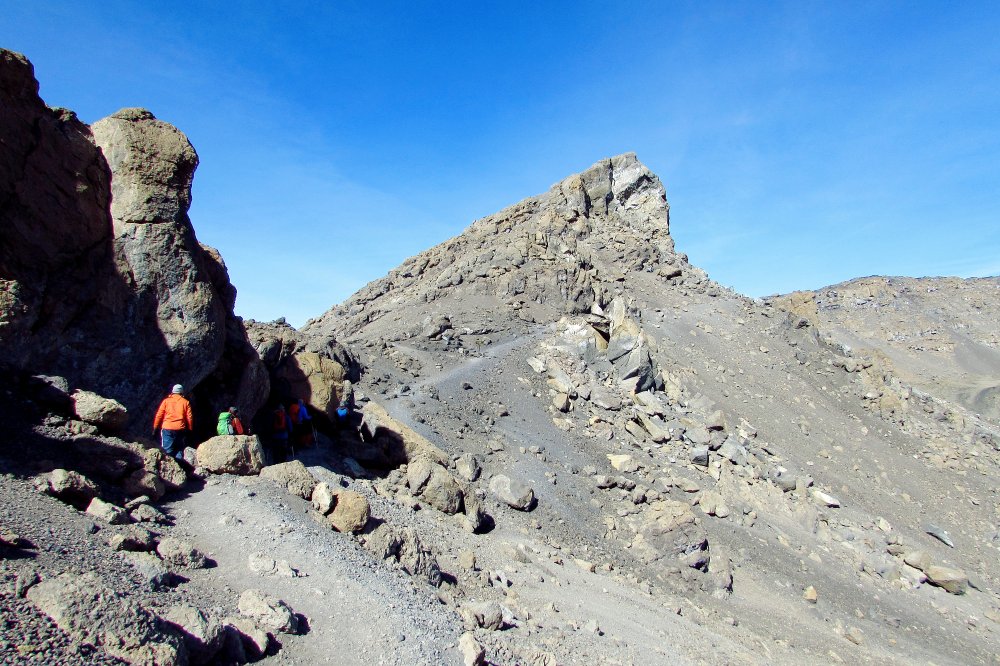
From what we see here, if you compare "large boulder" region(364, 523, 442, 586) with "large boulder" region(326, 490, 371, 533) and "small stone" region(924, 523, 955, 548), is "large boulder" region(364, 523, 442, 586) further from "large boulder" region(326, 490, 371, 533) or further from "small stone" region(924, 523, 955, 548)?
"small stone" region(924, 523, 955, 548)

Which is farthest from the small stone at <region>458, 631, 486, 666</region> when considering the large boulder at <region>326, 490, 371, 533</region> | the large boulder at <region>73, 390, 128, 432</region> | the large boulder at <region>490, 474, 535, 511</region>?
the large boulder at <region>490, 474, 535, 511</region>

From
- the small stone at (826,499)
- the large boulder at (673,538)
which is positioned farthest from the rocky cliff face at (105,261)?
the small stone at (826,499)

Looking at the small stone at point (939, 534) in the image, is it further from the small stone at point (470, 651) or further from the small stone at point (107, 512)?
the small stone at point (107, 512)

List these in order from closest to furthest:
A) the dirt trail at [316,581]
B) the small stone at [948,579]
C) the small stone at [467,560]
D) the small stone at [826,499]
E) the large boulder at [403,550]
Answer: the dirt trail at [316,581], the large boulder at [403,550], the small stone at [467,560], the small stone at [948,579], the small stone at [826,499]

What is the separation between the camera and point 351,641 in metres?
5.47

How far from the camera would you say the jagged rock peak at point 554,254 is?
86.9 feet

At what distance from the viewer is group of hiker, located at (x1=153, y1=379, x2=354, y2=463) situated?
7.79m

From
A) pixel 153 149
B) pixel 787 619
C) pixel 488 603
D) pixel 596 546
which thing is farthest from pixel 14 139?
pixel 787 619

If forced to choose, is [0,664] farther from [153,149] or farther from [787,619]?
[787,619]

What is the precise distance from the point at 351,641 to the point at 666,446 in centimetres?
1480

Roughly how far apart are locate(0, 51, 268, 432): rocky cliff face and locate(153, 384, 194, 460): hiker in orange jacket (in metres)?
0.78

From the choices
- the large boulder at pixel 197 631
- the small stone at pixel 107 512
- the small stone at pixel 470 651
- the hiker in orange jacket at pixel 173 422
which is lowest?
the small stone at pixel 470 651

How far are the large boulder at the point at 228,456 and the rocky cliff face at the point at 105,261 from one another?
136 cm

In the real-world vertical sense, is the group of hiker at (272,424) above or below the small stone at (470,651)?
above
